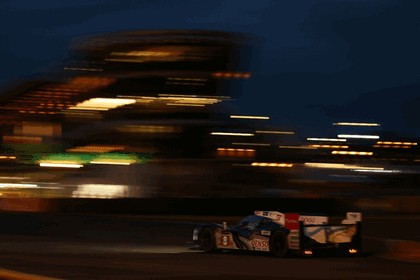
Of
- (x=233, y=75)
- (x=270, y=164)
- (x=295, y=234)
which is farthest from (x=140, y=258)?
(x=233, y=75)

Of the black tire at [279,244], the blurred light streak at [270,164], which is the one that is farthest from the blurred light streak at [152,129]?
the black tire at [279,244]

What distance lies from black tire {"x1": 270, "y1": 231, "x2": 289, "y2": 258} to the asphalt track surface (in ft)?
0.59

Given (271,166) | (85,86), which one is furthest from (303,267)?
(85,86)

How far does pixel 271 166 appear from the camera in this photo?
3351 inches

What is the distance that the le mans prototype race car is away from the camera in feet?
57.8

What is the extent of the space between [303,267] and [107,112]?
253 feet

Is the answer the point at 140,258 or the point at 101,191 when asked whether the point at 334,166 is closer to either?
the point at 101,191

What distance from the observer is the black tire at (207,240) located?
1975 centimetres

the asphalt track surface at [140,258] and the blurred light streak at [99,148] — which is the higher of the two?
the blurred light streak at [99,148]

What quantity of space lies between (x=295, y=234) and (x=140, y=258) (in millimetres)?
3078

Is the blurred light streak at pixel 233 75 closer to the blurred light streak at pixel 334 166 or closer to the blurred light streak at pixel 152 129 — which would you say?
the blurred light streak at pixel 152 129

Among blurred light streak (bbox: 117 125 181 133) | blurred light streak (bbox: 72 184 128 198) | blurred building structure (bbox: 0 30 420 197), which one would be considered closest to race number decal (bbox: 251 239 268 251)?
blurred light streak (bbox: 72 184 128 198)

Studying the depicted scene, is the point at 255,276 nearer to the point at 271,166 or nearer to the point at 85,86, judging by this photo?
Answer: the point at 271,166

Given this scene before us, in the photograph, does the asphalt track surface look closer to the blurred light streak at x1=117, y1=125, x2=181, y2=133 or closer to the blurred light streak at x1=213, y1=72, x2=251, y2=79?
the blurred light streak at x1=117, y1=125, x2=181, y2=133
